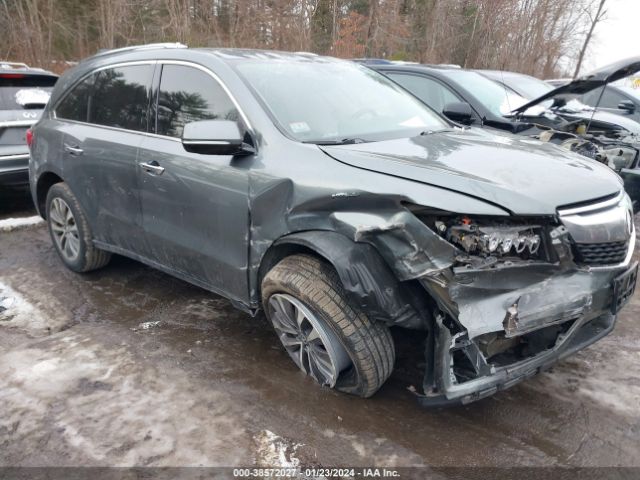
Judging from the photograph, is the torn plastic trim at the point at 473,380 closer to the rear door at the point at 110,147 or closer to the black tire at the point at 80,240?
the rear door at the point at 110,147

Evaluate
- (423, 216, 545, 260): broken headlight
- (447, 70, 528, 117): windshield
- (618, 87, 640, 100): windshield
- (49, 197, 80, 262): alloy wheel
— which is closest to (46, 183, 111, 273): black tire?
(49, 197, 80, 262): alloy wheel

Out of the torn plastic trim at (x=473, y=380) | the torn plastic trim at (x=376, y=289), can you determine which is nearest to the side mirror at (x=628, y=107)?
the torn plastic trim at (x=473, y=380)

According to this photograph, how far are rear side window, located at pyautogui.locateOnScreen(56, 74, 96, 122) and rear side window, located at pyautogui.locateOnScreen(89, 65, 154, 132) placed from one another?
86 mm

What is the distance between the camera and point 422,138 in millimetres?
3139

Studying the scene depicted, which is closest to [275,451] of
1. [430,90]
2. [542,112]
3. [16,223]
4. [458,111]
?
[458,111]

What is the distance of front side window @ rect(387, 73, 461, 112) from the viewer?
238 inches

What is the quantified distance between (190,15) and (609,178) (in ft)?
58.6

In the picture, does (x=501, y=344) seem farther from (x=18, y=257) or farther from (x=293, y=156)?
(x=18, y=257)

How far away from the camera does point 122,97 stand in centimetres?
382

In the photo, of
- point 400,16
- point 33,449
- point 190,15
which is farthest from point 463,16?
point 33,449

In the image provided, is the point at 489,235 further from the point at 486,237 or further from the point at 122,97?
the point at 122,97

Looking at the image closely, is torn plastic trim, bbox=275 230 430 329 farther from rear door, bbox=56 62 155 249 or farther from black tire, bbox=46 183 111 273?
black tire, bbox=46 183 111 273

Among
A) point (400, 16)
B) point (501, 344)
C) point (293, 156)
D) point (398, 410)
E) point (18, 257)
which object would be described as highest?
point (400, 16)

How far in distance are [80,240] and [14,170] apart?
2.06 metres
